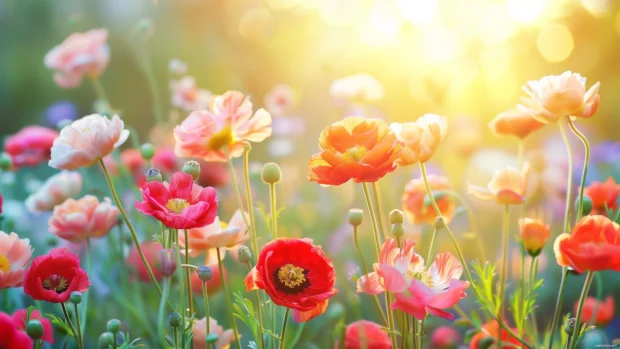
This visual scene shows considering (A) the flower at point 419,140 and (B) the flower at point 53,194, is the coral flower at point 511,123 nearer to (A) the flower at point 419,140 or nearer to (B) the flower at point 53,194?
(A) the flower at point 419,140

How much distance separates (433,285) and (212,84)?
2942 millimetres

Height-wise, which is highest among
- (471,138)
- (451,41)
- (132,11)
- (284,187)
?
(132,11)

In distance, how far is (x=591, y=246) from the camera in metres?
0.73

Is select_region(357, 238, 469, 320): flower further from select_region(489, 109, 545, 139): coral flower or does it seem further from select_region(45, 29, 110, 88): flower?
select_region(45, 29, 110, 88): flower

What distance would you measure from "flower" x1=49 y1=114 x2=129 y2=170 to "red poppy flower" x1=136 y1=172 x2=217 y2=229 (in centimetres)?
11

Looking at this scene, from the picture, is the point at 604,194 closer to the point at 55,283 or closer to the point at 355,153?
the point at 355,153

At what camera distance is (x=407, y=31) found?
2.38 metres

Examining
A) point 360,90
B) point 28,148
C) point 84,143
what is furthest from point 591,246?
point 28,148

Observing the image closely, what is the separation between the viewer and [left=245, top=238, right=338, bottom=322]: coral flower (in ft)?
2.50

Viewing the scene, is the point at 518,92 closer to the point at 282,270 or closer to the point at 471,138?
the point at 471,138

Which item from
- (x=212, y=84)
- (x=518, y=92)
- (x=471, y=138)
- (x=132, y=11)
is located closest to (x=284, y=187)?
(x=471, y=138)

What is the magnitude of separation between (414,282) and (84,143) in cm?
48

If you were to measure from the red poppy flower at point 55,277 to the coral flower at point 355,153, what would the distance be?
1.13 ft

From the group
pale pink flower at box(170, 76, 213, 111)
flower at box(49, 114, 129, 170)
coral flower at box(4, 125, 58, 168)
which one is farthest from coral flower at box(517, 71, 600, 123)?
pale pink flower at box(170, 76, 213, 111)
